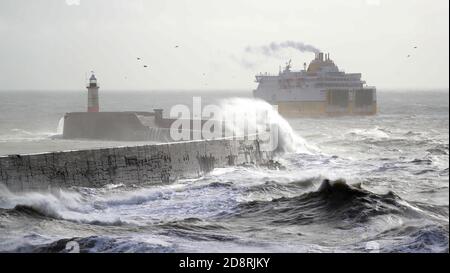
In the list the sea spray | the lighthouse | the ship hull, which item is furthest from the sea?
the ship hull

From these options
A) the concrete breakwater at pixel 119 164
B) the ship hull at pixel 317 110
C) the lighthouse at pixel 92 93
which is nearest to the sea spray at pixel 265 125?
the concrete breakwater at pixel 119 164

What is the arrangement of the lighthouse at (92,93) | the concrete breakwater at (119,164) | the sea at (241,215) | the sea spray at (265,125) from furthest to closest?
the lighthouse at (92,93) → the sea spray at (265,125) → the concrete breakwater at (119,164) → the sea at (241,215)

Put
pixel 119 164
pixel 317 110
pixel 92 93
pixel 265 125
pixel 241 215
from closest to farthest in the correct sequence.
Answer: pixel 241 215, pixel 119 164, pixel 265 125, pixel 92 93, pixel 317 110

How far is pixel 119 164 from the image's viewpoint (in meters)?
14.5

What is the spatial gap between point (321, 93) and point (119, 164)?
4530 centimetres

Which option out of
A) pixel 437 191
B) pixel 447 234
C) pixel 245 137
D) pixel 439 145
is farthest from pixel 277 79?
pixel 447 234

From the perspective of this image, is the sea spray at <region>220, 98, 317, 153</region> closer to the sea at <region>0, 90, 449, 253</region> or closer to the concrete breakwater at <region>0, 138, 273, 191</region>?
the concrete breakwater at <region>0, 138, 273, 191</region>

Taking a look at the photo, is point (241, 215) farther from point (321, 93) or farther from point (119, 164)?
point (321, 93)

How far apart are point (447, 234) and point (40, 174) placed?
25.1ft

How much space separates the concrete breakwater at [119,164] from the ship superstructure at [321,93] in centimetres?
3945

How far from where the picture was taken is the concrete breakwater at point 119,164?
12289 millimetres

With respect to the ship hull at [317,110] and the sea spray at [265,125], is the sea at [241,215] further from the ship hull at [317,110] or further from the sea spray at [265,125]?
the ship hull at [317,110]

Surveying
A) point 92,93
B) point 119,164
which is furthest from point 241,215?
point 92,93
